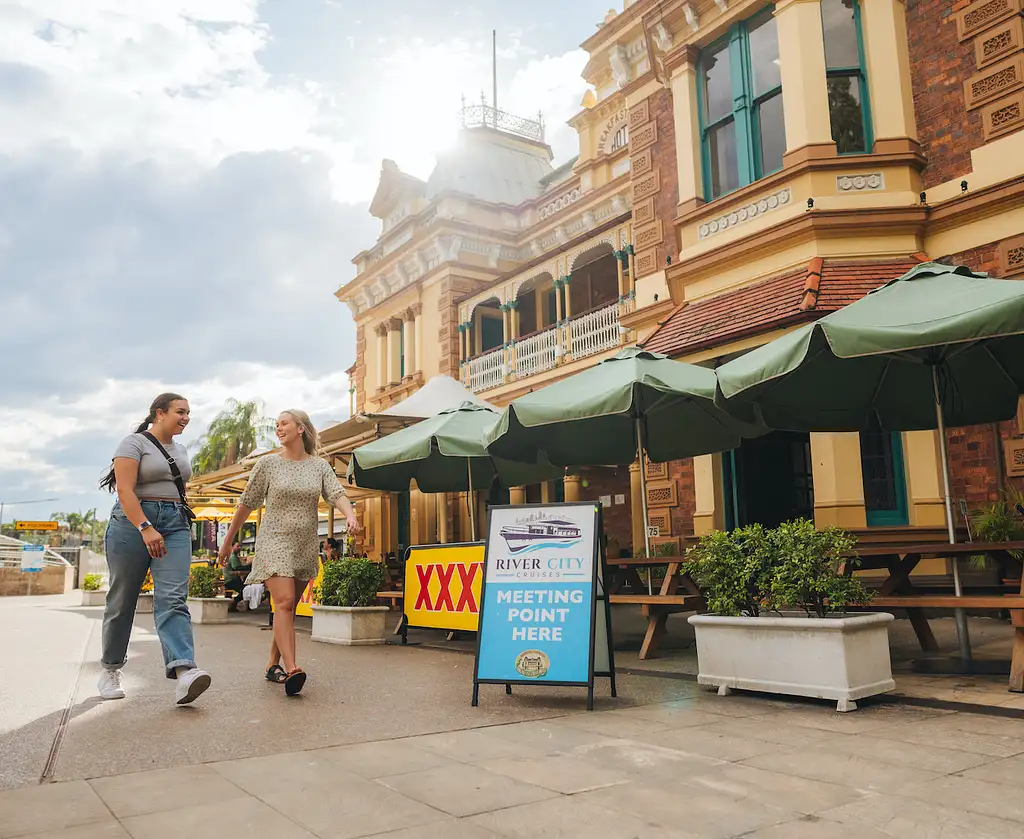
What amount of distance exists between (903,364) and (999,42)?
4475 millimetres

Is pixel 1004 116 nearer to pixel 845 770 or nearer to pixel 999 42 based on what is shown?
pixel 999 42

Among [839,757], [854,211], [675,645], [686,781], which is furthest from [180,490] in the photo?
[854,211]

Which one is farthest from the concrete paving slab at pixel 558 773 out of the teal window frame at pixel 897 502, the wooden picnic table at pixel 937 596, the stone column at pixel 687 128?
the stone column at pixel 687 128

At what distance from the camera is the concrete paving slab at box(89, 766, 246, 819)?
2955 millimetres

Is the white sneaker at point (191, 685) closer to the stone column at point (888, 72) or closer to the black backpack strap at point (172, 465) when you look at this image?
the black backpack strap at point (172, 465)

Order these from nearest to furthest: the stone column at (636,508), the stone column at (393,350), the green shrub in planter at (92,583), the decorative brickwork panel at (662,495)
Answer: the decorative brickwork panel at (662,495), the stone column at (636,508), the green shrub in planter at (92,583), the stone column at (393,350)

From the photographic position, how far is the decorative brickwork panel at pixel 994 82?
9.12 meters

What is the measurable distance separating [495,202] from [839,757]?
21264mm

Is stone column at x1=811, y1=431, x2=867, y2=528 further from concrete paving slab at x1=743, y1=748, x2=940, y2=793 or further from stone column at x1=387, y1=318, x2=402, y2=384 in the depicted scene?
stone column at x1=387, y1=318, x2=402, y2=384

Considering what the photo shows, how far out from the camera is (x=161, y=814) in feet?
9.37

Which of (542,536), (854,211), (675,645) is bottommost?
(675,645)

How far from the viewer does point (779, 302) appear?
386 inches

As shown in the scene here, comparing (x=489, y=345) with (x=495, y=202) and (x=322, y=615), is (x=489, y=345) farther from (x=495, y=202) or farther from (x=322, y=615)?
(x=322, y=615)

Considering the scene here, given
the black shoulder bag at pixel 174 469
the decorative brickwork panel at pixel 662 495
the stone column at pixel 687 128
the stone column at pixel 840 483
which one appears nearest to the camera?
the black shoulder bag at pixel 174 469
